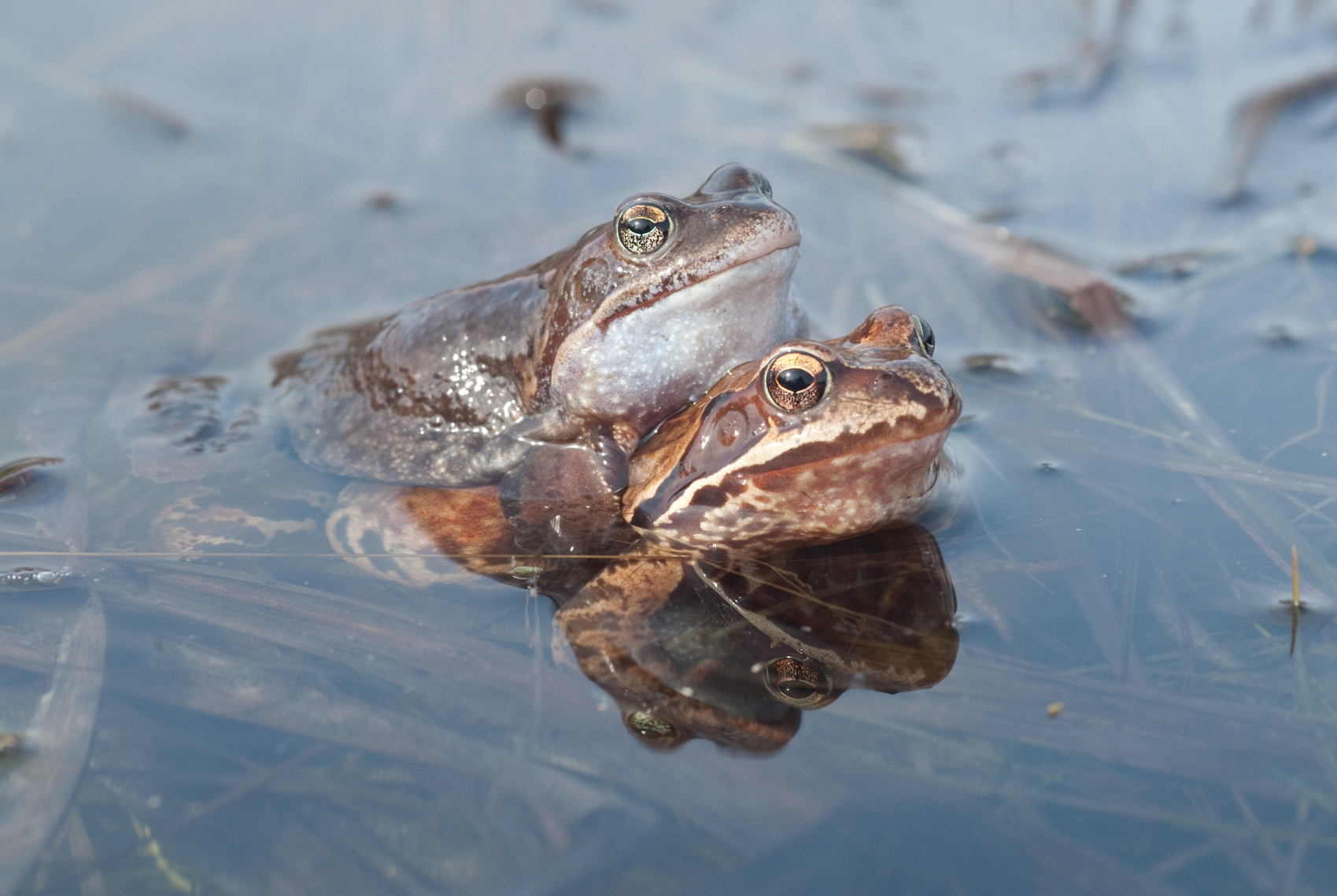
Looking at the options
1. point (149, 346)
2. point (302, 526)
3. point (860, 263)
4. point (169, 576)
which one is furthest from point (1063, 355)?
point (149, 346)

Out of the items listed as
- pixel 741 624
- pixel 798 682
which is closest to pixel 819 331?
pixel 741 624

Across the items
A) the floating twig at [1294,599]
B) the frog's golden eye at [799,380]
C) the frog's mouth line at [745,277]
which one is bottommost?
the floating twig at [1294,599]

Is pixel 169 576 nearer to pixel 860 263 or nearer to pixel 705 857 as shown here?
pixel 705 857

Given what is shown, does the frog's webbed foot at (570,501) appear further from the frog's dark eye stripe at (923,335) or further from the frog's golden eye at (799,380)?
the frog's dark eye stripe at (923,335)

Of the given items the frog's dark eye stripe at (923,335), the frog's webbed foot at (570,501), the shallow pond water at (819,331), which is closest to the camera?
the shallow pond water at (819,331)

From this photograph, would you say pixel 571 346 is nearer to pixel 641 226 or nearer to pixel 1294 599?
pixel 641 226

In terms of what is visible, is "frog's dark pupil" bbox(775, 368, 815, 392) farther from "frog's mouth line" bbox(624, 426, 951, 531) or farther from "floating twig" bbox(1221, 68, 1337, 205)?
"floating twig" bbox(1221, 68, 1337, 205)

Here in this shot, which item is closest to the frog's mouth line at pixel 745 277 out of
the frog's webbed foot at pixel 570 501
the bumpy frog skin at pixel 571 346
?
the bumpy frog skin at pixel 571 346
